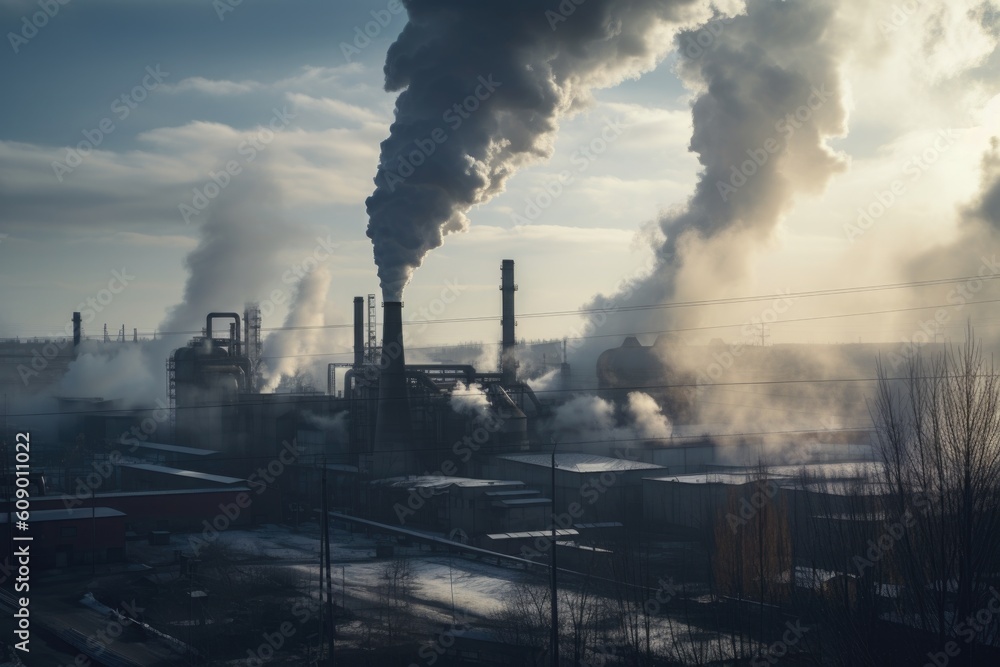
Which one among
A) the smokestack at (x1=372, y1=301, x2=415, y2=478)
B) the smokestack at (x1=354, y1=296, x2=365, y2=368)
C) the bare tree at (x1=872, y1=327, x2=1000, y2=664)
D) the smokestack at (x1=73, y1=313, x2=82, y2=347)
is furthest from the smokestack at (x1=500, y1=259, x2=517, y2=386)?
the smokestack at (x1=73, y1=313, x2=82, y2=347)

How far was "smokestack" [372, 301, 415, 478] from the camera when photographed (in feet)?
87.7

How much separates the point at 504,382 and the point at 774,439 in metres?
10.3

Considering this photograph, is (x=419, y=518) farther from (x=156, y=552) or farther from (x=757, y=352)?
(x=757, y=352)

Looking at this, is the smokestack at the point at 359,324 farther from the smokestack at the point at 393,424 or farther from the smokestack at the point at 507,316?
the smokestack at the point at 393,424

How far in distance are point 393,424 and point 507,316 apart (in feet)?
28.6

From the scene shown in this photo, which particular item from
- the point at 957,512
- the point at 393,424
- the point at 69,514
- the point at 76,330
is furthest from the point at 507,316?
the point at 76,330

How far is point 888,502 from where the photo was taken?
9.48m

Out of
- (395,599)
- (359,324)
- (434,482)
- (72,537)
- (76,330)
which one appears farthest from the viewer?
(76,330)

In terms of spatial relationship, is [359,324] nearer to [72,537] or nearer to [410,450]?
→ [410,450]

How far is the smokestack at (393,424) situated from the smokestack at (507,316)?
23.4ft

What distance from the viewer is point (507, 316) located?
112 ft

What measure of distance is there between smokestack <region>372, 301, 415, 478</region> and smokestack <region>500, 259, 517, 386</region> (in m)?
7.15

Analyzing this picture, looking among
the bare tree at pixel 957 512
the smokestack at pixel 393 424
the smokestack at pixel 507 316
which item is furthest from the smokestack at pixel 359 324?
the bare tree at pixel 957 512

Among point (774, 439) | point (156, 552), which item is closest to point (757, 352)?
point (774, 439)
